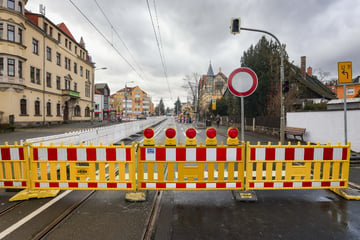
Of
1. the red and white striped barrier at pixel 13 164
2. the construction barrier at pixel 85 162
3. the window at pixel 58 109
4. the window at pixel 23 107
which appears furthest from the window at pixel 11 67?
the construction barrier at pixel 85 162

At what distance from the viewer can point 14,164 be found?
11.9 ft

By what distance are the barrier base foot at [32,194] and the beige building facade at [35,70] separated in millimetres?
22440

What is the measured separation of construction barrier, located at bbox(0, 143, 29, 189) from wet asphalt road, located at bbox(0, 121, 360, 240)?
4.79 ft

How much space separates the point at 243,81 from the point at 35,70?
29.4 m

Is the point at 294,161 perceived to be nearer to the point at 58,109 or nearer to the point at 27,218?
the point at 27,218

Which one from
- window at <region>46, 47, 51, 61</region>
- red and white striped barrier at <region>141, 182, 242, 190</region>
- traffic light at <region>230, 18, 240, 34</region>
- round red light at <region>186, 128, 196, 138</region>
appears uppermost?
window at <region>46, 47, 51, 61</region>

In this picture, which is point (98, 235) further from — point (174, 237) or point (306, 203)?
point (306, 203)

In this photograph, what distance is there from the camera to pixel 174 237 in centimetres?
246

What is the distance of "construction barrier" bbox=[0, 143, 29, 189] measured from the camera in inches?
142

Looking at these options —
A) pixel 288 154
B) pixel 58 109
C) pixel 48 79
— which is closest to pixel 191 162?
pixel 288 154

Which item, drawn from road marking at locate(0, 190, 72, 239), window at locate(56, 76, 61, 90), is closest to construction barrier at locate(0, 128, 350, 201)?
road marking at locate(0, 190, 72, 239)

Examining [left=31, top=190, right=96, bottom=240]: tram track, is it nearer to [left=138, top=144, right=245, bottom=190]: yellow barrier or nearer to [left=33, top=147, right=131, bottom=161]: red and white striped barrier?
[left=33, top=147, right=131, bottom=161]: red and white striped barrier

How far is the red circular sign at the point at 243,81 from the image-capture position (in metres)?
3.85

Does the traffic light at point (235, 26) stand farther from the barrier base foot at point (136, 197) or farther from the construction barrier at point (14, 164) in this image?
the construction barrier at point (14, 164)
